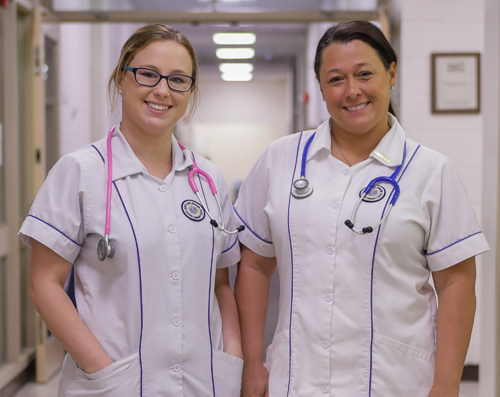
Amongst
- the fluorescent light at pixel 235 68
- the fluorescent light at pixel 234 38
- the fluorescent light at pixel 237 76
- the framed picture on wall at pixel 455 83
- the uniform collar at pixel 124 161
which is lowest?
the uniform collar at pixel 124 161

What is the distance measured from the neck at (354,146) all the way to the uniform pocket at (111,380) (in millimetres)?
720

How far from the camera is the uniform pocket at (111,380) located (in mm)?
1193

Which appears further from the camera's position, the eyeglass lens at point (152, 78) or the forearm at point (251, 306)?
the forearm at point (251, 306)

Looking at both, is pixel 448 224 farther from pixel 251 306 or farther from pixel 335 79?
pixel 251 306

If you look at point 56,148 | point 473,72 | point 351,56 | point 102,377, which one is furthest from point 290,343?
point 56,148

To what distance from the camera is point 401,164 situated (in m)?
1.32

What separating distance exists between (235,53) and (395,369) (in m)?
6.15

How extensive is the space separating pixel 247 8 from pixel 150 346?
8.39ft

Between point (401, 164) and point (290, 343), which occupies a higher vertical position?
point (401, 164)

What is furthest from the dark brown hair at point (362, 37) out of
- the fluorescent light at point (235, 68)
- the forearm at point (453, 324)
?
the fluorescent light at point (235, 68)

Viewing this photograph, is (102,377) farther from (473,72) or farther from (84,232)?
(473,72)

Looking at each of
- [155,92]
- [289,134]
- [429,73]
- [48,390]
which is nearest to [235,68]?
[289,134]

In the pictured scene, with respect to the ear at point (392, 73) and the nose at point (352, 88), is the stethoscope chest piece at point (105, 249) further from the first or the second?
the ear at point (392, 73)

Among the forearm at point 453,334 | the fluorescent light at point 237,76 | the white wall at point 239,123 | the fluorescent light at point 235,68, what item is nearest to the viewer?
the forearm at point 453,334
